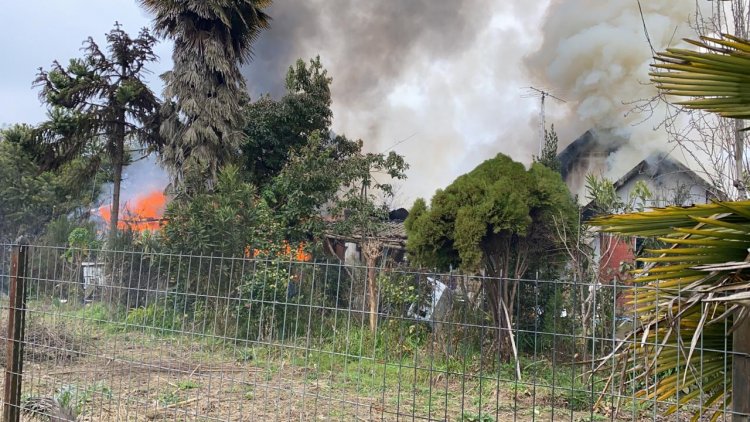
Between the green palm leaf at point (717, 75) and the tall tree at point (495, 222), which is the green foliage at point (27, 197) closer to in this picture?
the tall tree at point (495, 222)

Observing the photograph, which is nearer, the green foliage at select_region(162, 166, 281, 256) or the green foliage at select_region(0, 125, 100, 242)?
the green foliage at select_region(162, 166, 281, 256)

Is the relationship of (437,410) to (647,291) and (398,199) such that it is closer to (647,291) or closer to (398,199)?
(647,291)

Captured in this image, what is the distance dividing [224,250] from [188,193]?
3.75 metres

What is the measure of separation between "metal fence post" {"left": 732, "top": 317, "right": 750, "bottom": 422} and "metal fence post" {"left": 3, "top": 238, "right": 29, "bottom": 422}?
425 cm

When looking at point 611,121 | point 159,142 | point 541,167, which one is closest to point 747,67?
point 541,167

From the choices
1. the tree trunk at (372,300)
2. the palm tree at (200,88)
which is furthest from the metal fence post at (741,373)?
the palm tree at (200,88)

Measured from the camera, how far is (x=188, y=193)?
43.9 feet

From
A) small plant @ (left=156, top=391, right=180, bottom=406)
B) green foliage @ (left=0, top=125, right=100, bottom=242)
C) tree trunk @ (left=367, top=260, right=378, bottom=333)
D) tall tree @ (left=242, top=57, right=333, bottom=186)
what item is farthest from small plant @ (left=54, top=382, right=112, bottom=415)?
green foliage @ (left=0, top=125, right=100, bottom=242)

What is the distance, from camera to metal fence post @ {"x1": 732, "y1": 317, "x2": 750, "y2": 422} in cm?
201

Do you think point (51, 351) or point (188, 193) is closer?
point (51, 351)

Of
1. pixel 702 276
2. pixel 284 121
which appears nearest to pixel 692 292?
pixel 702 276

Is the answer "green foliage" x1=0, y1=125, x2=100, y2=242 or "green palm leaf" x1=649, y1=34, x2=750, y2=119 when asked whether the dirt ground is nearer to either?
"green palm leaf" x1=649, y1=34, x2=750, y2=119

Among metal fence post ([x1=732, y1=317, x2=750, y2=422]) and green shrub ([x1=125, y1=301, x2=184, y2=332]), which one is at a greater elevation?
metal fence post ([x1=732, y1=317, x2=750, y2=422])

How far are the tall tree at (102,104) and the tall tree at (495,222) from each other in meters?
9.86
